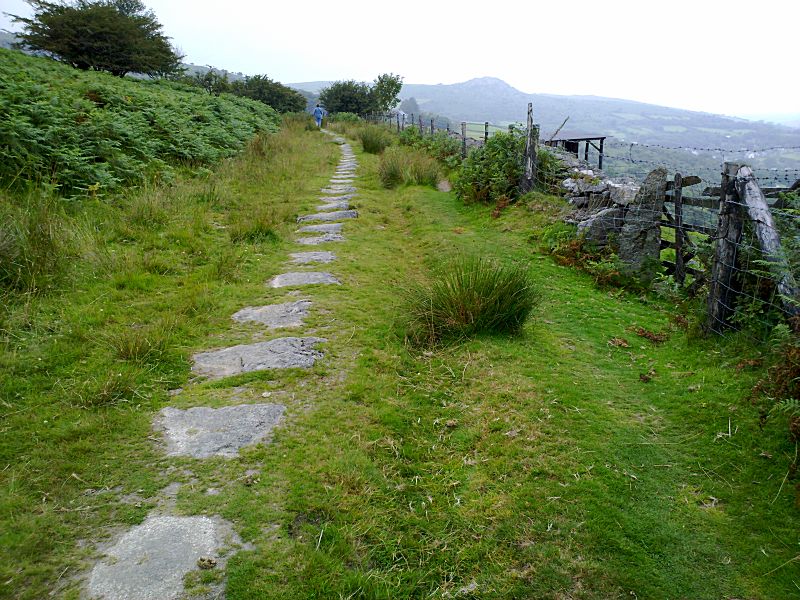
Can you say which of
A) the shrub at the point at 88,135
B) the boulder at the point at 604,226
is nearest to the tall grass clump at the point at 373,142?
the shrub at the point at 88,135

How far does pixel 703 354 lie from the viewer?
394cm

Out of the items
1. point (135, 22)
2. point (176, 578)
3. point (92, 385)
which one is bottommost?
point (176, 578)

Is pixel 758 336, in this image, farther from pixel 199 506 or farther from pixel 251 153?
pixel 251 153

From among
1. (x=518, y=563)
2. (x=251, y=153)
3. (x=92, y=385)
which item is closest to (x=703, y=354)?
(x=518, y=563)

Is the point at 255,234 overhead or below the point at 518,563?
overhead

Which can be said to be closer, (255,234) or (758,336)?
(758,336)

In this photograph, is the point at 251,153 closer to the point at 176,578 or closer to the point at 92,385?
the point at 92,385

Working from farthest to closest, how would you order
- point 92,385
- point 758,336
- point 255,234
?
1. point 255,234
2. point 758,336
3. point 92,385

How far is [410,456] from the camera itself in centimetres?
306

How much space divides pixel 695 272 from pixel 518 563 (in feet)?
13.9

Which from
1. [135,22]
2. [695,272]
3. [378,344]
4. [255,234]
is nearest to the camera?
[378,344]

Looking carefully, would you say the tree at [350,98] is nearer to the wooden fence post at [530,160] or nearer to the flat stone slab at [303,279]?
the wooden fence post at [530,160]

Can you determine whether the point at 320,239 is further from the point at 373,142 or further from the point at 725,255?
the point at 373,142

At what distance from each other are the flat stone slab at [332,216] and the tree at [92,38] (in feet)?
41.1
